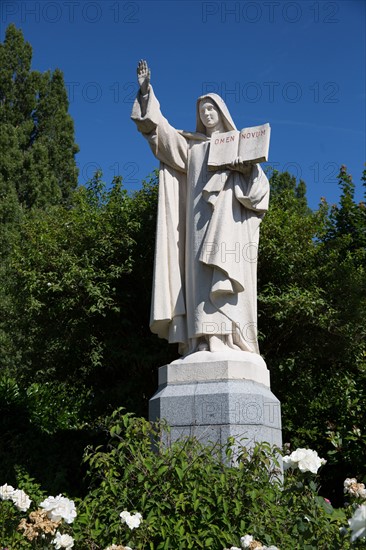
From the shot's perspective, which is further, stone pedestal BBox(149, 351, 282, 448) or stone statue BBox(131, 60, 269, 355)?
stone statue BBox(131, 60, 269, 355)

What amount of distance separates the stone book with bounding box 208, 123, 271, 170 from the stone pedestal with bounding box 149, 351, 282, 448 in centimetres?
185

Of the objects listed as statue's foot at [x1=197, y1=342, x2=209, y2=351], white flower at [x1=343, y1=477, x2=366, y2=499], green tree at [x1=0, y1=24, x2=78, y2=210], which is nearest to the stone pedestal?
statue's foot at [x1=197, y1=342, x2=209, y2=351]

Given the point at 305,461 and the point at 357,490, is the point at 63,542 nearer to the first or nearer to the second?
the point at 305,461

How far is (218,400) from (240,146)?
8.11 feet

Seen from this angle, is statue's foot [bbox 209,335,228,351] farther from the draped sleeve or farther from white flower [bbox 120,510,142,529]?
white flower [bbox 120,510,142,529]

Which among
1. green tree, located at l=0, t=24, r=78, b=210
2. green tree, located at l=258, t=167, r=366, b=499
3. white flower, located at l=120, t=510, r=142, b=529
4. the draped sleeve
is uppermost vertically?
green tree, located at l=0, t=24, r=78, b=210

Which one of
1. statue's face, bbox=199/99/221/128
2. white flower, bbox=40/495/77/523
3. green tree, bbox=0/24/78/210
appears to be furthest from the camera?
green tree, bbox=0/24/78/210

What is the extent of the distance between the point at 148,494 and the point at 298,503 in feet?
3.02

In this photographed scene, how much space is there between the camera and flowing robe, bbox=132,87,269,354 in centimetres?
584

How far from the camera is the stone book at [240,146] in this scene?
19.6 ft

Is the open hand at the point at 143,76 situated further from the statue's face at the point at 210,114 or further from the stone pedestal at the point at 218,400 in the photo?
the stone pedestal at the point at 218,400

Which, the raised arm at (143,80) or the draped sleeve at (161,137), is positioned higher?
the raised arm at (143,80)

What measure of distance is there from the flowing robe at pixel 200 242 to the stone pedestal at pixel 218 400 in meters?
0.30

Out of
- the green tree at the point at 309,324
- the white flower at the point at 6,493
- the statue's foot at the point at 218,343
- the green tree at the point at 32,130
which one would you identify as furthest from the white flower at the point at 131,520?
the green tree at the point at 32,130
